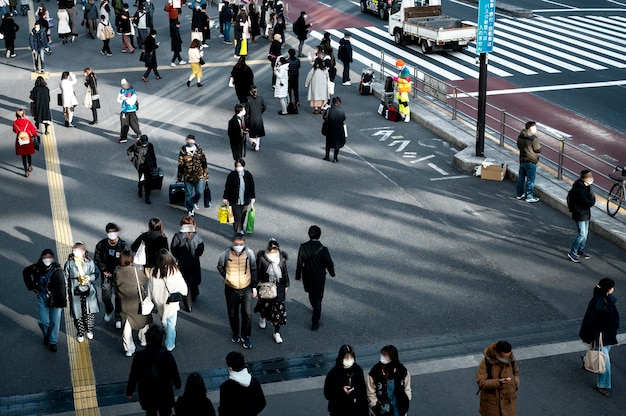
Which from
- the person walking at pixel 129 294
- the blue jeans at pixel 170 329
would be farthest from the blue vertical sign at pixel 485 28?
the person walking at pixel 129 294

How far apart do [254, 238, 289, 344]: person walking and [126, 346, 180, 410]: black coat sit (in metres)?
2.61

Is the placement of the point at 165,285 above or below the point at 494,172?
above

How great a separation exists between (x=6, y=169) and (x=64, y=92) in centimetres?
335

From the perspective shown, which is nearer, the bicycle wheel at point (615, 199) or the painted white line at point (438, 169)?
the bicycle wheel at point (615, 199)

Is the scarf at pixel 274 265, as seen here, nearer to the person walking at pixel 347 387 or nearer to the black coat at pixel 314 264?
the black coat at pixel 314 264

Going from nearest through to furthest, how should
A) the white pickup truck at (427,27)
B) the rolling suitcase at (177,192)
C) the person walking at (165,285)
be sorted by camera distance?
the person walking at (165,285) → the rolling suitcase at (177,192) → the white pickup truck at (427,27)

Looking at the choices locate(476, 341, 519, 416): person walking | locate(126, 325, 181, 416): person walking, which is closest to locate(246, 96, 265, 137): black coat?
locate(126, 325, 181, 416): person walking

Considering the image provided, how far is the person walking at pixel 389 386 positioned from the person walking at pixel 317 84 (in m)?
15.0

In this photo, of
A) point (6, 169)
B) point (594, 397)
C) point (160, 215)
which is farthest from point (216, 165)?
point (594, 397)

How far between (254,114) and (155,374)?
11417mm

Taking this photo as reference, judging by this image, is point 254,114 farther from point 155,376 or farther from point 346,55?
point 155,376

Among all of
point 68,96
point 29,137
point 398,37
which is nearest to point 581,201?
point 29,137

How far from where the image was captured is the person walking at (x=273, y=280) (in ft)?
39.6

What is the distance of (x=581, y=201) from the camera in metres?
14.6
